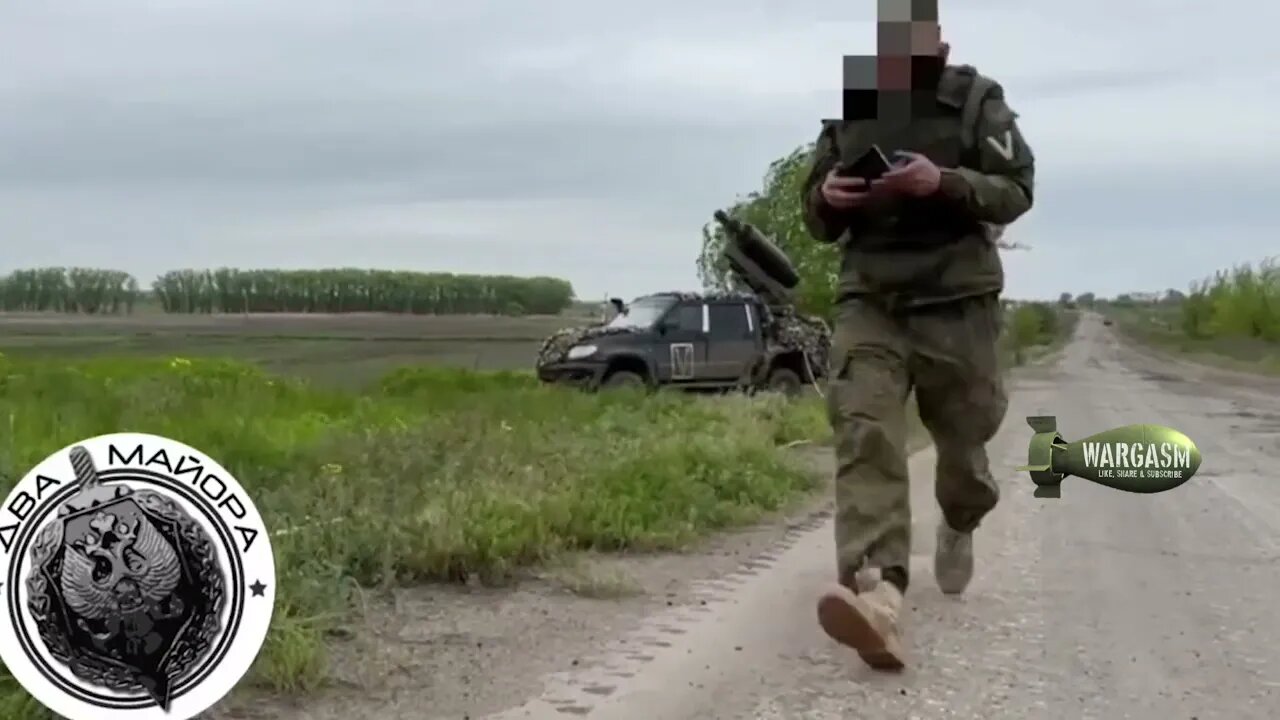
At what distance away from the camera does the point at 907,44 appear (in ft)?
15.2

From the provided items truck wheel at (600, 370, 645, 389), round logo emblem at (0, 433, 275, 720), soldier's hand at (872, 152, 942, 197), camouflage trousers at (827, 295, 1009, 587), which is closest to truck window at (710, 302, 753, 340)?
truck wheel at (600, 370, 645, 389)

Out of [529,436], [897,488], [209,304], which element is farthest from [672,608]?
[209,304]

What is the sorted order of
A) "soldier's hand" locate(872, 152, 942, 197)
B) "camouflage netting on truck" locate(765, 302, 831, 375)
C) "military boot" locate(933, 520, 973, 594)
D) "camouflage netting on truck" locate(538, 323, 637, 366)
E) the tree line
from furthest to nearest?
"camouflage netting on truck" locate(765, 302, 831, 375) < "camouflage netting on truck" locate(538, 323, 637, 366) < the tree line < "military boot" locate(933, 520, 973, 594) < "soldier's hand" locate(872, 152, 942, 197)

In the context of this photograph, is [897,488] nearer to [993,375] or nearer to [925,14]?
[993,375]

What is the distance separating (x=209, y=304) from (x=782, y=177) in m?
11.9

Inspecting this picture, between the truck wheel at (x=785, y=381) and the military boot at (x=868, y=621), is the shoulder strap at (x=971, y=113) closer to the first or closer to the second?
the military boot at (x=868, y=621)

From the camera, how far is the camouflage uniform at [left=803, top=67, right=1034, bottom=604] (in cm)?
451

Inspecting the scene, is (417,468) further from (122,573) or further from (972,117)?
(122,573)

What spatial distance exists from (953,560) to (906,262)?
54.3 inches

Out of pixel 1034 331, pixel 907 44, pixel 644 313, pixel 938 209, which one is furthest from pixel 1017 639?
pixel 1034 331

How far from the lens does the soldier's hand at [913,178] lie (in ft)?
14.5

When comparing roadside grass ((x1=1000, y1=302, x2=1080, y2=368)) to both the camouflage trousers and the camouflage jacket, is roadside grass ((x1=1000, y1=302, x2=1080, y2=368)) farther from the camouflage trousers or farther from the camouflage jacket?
the camouflage jacket

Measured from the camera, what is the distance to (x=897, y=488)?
451 centimetres
